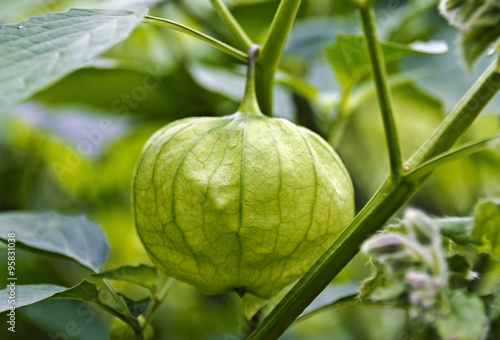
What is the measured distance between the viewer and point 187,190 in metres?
0.57

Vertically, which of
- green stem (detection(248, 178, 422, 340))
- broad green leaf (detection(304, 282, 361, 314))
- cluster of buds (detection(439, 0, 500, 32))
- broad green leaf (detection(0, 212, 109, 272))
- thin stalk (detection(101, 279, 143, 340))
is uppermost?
cluster of buds (detection(439, 0, 500, 32))

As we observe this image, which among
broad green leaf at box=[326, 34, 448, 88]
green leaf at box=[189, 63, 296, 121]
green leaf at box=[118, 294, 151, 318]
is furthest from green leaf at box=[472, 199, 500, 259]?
green leaf at box=[189, 63, 296, 121]

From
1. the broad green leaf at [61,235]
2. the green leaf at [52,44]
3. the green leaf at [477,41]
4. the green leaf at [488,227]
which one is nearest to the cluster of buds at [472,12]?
the green leaf at [477,41]

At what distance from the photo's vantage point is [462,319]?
0.45 metres

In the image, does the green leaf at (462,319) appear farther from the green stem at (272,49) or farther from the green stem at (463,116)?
the green stem at (272,49)

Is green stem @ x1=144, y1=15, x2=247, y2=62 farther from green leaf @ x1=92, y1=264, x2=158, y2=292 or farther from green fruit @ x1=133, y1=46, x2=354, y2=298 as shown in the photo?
green leaf @ x1=92, y1=264, x2=158, y2=292

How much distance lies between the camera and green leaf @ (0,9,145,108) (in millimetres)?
399

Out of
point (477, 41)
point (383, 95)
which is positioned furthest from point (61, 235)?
point (477, 41)

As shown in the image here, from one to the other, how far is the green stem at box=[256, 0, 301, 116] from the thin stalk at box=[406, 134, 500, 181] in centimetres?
19

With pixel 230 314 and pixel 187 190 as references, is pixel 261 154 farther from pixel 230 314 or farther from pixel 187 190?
pixel 230 314

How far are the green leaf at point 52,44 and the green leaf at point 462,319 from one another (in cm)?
33

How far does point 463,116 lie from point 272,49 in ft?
0.69

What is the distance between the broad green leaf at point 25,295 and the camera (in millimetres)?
567

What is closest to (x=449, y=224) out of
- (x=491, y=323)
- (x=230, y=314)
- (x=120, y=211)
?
(x=491, y=323)
